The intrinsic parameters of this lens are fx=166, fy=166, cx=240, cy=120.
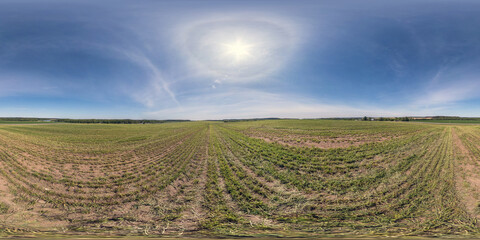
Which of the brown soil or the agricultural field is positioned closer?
the agricultural field

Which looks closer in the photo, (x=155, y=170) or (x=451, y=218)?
(x=451, y=218)

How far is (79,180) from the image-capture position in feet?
19.6

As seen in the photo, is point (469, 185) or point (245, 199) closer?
point (245, 199)

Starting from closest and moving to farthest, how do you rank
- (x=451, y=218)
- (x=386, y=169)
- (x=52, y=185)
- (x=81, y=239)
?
(x=81, y=239) → (x=451, y=218) → (x=52, y=185) → (x=386, y=169)

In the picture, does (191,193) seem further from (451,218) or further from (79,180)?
(451,218)

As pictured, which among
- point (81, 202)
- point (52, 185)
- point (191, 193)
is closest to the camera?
point (81, 202)

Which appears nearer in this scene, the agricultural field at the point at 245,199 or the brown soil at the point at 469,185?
the agricultural field at the point at 245,199

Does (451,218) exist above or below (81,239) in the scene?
below

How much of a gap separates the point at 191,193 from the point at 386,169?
299 inches

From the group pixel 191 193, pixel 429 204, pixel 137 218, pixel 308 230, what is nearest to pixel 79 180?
pixel 137 218

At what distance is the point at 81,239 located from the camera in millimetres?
2797

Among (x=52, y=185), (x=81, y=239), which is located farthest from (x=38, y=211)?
(x=81, y=239)

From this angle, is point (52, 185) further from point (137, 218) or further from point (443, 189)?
point (443, 189)

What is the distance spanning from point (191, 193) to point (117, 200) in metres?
1.92
